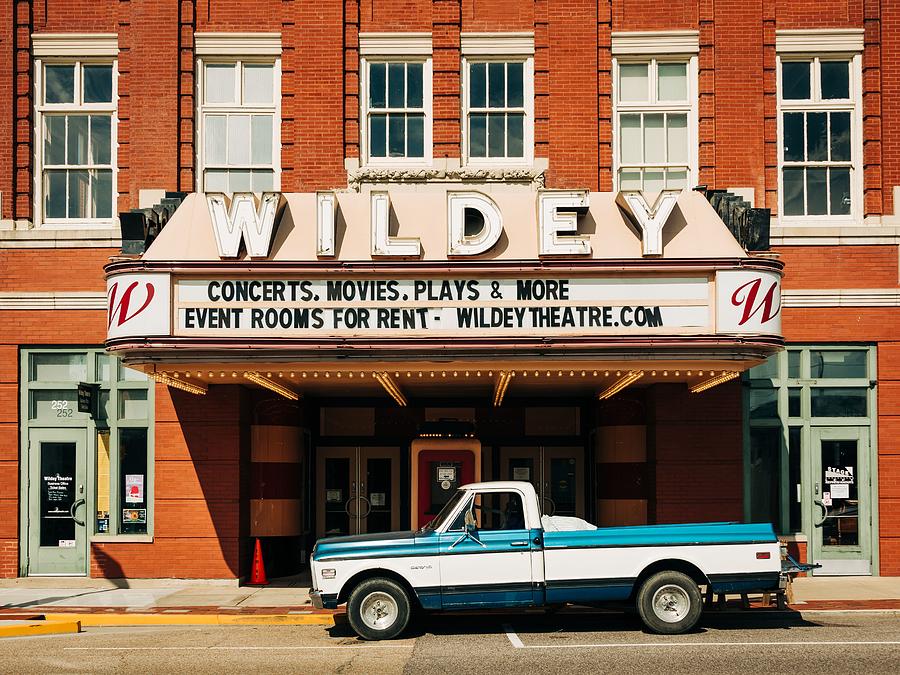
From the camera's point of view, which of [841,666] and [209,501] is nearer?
[841,666]

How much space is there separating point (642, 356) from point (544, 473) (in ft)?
24.0

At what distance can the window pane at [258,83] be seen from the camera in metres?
20.5

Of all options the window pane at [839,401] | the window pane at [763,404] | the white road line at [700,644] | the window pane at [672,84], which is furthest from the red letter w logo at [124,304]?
the window pane at [839,401]

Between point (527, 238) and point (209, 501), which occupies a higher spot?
point (527, 238)

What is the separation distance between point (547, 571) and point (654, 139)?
31.3 feet

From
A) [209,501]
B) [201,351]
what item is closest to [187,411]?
[209,501]

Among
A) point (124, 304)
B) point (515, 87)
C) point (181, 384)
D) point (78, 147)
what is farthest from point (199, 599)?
point (515, 87)

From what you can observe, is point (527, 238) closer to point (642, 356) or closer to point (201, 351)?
point (642, 356)

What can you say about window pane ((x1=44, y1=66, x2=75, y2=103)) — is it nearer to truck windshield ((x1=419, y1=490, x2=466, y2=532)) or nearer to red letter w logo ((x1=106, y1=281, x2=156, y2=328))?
red letter w logo ((x1=106, y1=281, x2=156, y2=328))

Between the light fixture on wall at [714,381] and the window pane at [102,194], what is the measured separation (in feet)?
35.0

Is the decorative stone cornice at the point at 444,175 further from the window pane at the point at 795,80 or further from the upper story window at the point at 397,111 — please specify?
the window pane at the point at 795,80

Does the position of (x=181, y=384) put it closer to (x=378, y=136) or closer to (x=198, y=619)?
(x=198, y=619)

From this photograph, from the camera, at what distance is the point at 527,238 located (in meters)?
16.1

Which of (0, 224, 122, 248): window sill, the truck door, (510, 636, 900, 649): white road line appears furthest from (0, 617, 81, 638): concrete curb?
(0, 224, 122, 248): window sill
